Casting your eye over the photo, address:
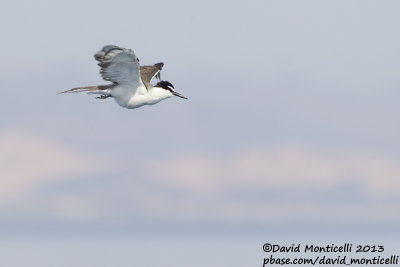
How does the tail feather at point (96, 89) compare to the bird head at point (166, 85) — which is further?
the bird head at point (166, 85)

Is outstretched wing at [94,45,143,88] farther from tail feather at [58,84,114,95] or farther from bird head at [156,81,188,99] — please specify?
bird head at [156,81,188,99]

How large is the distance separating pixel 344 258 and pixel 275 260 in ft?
14.6

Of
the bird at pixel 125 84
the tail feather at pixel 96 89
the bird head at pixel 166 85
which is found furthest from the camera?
the bird head at pixel 166 85

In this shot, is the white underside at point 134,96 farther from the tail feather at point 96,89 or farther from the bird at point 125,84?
the tail feather at point 96,89

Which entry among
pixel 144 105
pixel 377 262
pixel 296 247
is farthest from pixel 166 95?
pixel 377 262

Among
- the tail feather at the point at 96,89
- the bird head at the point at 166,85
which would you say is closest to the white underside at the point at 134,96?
the tail feather at the point at 96,89

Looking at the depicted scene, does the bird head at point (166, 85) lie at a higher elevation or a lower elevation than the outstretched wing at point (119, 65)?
higher

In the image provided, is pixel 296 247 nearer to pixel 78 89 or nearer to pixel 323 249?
pixel 323 249

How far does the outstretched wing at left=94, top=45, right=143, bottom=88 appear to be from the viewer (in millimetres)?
45062

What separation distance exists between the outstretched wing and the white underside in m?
0.33

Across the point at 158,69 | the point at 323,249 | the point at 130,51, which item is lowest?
the point at 323,249

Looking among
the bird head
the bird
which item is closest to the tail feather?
the bird

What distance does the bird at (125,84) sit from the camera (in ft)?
150

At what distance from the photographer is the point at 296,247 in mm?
56031
